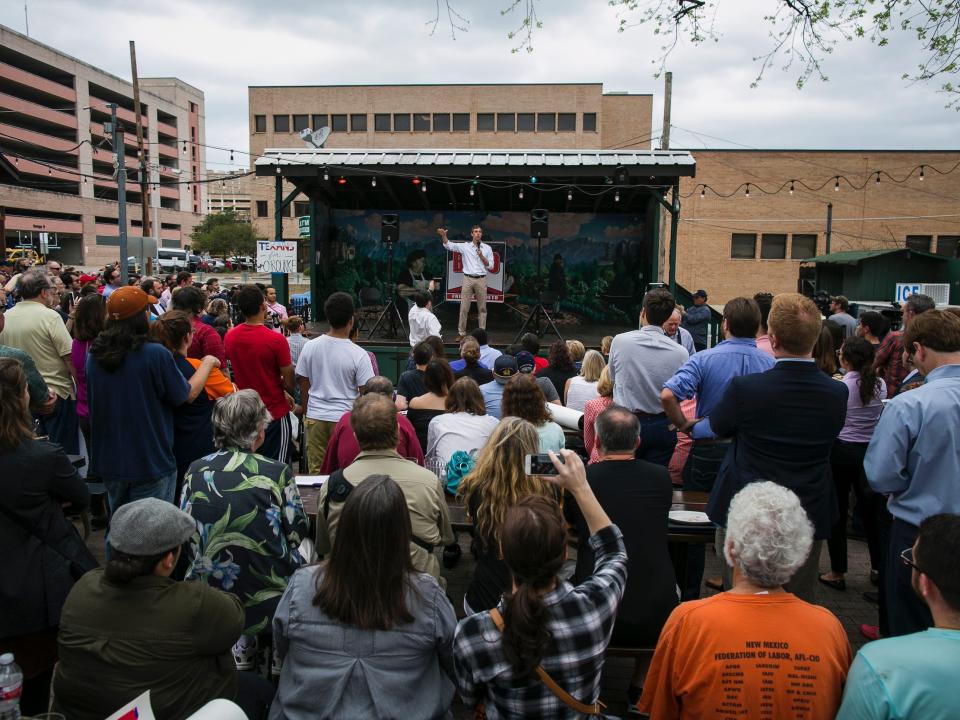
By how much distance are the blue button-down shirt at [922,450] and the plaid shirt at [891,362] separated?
2771mm

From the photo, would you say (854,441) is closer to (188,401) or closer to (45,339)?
(188,401)

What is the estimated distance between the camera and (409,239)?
49.6 ft

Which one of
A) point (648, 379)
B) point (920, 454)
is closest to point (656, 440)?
point (648, 379)

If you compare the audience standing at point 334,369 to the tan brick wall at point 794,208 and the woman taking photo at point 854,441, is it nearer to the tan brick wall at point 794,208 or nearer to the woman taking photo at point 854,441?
the woman taking photo at point 854,441

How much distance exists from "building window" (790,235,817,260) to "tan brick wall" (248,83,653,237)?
68.4ft

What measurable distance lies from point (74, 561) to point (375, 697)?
1541 mm

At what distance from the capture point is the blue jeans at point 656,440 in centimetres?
431

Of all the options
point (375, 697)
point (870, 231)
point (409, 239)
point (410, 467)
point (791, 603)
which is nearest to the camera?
point (791, 603)

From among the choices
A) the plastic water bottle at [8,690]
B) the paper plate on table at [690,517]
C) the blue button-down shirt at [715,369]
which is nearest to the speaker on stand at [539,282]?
the blue button-down shirt at [715,369]

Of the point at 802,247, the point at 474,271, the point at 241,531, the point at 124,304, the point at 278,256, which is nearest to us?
the point at 241,531

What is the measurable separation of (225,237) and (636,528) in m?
69.1

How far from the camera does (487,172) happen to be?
38.6 feet

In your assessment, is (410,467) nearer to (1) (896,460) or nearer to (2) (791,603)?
(2) (791,603)

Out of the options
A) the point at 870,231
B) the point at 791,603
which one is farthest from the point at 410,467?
the point at 870,231
